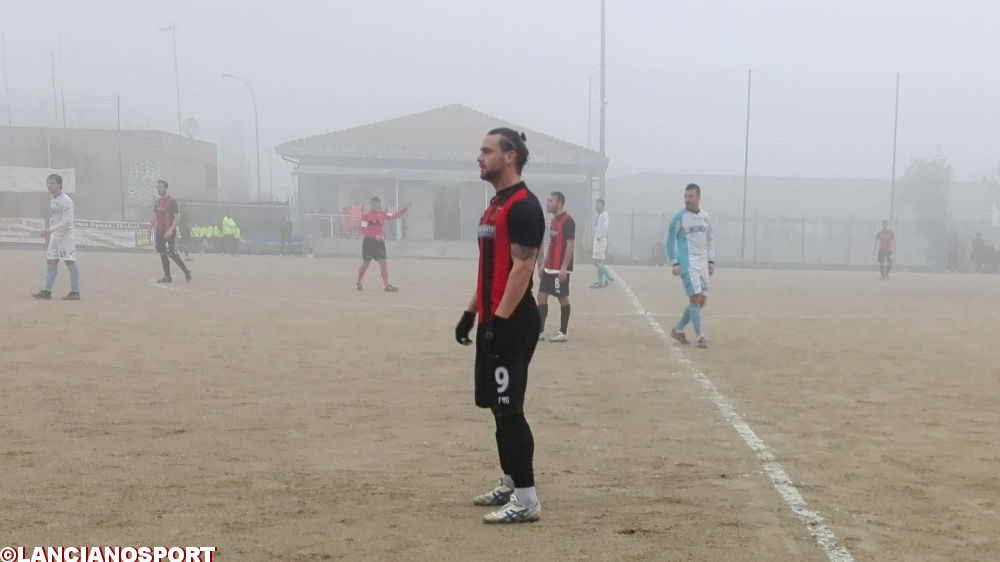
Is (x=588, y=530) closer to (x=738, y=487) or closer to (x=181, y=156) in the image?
(x=738, y=487)

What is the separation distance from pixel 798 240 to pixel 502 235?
133 ft

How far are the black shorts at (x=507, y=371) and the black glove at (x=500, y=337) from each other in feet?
0.08

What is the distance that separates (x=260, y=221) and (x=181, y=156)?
14.8 metres

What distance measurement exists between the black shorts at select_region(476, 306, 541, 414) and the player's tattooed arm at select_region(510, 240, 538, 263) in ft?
0.86

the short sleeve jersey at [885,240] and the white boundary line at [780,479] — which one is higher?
the short sleeve jersey at [885,240]

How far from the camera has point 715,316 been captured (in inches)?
567

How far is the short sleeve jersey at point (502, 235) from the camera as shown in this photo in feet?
14.4

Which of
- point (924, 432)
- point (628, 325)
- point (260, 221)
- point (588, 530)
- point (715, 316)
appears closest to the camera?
point (588, 530)

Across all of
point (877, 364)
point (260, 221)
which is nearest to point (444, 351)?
point (877, 364)

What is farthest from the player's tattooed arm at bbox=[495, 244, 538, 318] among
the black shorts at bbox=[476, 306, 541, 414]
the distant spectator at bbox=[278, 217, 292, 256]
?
the distant spectator at bbox=[278, 217, 292, 256]

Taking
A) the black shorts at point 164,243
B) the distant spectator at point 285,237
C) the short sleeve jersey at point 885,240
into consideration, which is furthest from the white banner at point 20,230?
the short sleeve jersey at point 885,240

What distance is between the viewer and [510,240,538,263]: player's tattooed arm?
439 centimetres

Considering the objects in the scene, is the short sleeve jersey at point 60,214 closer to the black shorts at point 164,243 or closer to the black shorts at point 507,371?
the black shorts at point 164,243

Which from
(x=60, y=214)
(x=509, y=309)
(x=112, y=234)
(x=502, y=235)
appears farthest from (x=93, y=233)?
(x=509, y=309)
